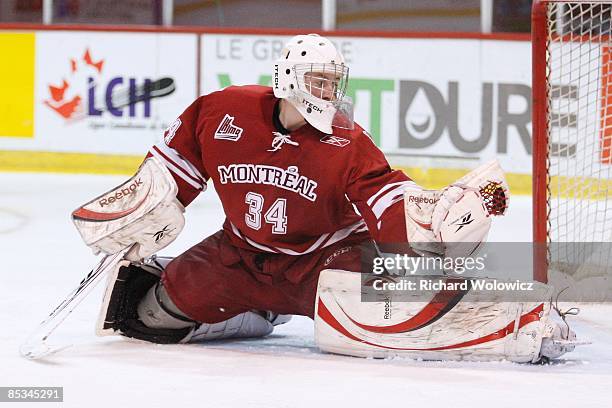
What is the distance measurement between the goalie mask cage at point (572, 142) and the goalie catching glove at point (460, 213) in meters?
0.97

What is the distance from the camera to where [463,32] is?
22.9 ft

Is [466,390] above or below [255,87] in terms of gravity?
below

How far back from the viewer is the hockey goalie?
2.84m

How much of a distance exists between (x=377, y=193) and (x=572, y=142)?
263 centimetres

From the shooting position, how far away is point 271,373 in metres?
2.71

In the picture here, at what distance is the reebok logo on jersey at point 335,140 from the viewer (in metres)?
2.91

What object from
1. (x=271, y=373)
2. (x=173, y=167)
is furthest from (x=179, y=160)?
(x=271, y=373)

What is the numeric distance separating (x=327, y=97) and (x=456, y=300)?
0.61m

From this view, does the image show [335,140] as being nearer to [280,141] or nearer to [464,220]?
[280,141]

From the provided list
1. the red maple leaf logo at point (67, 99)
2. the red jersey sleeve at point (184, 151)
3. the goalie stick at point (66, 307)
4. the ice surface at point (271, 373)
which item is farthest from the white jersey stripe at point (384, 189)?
the red maple leaf logo at point (67, 99)

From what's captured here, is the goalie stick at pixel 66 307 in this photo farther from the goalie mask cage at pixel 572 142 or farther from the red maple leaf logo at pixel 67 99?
the red maple leaf logo at pixel 67 99

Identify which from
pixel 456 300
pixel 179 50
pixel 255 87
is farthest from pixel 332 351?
pixel 179 50

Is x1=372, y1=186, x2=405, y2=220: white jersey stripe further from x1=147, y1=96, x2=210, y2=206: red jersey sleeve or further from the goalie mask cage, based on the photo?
the goalie mask cage

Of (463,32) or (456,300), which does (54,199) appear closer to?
(463,32)
